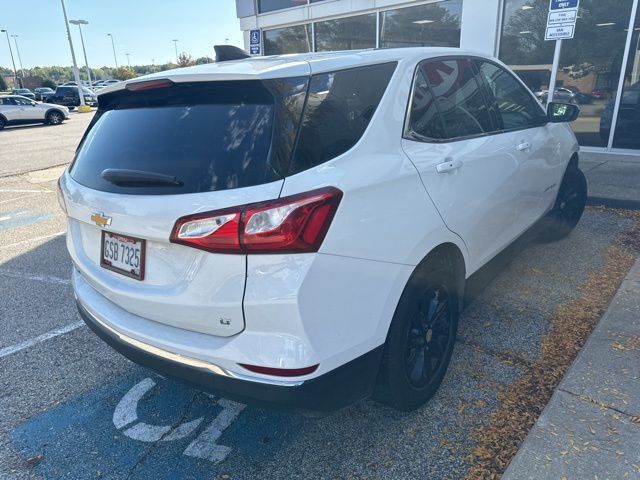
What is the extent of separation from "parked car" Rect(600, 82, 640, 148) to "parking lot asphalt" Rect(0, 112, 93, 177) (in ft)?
38.5

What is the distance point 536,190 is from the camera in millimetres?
3830

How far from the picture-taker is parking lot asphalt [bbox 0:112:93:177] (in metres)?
11.4

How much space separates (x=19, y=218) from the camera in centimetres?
677

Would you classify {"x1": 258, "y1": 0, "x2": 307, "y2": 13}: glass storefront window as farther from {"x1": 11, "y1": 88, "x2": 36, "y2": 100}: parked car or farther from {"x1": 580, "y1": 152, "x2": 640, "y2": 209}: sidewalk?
{"x1": 11, "y1": 88, "x2": 36, "y2": 100}: parked car

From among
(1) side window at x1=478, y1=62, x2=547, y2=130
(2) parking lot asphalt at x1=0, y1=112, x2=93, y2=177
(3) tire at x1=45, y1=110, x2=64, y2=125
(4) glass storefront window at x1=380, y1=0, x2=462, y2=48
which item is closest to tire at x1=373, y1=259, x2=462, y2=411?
(1) side window at x1=478, y1=62, x2=547, y2=130

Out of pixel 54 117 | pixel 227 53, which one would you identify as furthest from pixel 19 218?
pixel 54 117

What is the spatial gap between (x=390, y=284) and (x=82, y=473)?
1.67 meters

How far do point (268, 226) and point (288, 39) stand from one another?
1290cm

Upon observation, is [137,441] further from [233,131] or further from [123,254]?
[233,131]

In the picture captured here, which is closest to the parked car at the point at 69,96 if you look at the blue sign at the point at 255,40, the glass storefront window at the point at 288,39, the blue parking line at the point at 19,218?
the glass storefront window at the point at 288,39

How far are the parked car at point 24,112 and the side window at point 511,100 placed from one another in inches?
920

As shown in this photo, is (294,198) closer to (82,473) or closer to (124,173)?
(124,173)

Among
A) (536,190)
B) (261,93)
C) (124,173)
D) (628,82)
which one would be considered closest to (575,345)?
(536,190)

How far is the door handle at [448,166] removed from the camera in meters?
2.45
